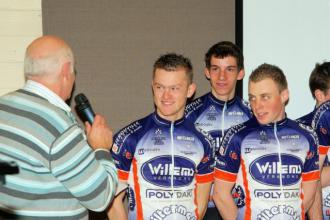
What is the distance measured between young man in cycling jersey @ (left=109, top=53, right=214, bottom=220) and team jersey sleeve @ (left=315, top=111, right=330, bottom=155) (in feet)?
2.20

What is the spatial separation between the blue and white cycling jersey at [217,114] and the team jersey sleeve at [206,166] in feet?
0.96

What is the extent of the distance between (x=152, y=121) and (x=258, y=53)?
107cm

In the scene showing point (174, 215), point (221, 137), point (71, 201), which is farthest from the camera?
point (221, 137)

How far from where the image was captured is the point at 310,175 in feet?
9.05

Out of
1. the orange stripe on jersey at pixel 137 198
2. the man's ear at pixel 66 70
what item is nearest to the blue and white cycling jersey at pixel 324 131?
the orange stripe on jersey at pixel 137 198

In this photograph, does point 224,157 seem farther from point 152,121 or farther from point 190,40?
Result: point 190,40

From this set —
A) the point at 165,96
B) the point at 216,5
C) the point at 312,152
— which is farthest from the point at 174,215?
the point at 216,5

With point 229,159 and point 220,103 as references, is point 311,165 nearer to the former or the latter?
point 229,159

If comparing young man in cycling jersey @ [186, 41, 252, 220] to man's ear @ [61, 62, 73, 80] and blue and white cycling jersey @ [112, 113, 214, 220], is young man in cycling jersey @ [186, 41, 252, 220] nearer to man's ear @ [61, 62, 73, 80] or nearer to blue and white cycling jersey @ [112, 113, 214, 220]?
blue and white cycling jersey @ [112, 113, 214, 220]

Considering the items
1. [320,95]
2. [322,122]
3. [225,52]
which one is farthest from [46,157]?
[320,95]

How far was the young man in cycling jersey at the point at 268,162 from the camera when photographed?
2.68 meters

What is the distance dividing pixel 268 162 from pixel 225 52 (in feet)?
2.47

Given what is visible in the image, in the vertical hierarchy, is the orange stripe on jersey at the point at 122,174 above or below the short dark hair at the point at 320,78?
below

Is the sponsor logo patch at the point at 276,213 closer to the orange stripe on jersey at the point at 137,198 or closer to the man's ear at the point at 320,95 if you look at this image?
the orange stripe on jersey at the point at 137,198
